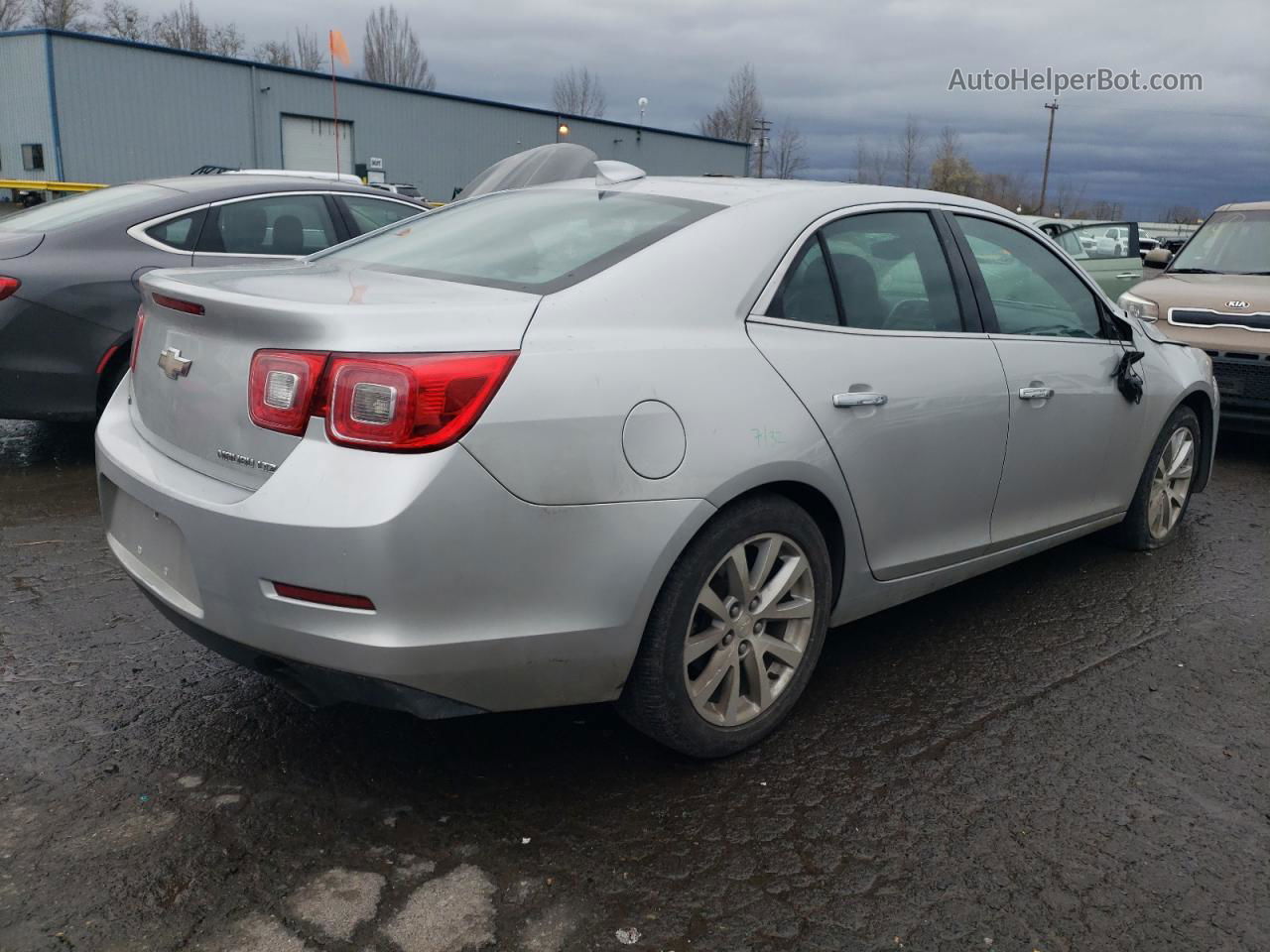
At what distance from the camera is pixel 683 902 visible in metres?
2.39

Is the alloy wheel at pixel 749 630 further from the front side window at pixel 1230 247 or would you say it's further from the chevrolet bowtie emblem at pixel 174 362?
the front side window at pixel 1230 247

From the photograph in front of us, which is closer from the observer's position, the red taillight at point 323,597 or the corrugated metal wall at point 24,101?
the red taillight at point 323,597

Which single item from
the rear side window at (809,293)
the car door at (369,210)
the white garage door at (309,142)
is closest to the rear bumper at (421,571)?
the rear side window at (809,293)

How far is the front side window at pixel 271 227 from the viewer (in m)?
6.06

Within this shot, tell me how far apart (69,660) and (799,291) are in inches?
A: 99.5

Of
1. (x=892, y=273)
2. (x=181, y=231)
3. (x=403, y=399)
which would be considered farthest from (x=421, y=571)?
(x=181, y=231)

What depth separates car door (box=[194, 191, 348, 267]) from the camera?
602 centimetres

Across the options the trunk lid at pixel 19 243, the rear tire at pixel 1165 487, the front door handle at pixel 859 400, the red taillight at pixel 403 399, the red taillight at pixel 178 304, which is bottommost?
the rear tire at pixel 1165 487

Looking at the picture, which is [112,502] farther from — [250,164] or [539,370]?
[250,164]

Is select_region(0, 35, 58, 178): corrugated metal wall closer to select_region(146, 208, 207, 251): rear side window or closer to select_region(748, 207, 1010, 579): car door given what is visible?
select_region(146, 208, 207, 251): rear side window

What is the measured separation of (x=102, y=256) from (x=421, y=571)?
13.4 ft

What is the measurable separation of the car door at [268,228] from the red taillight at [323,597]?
4.08 metres

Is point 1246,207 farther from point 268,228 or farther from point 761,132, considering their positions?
point 761,132

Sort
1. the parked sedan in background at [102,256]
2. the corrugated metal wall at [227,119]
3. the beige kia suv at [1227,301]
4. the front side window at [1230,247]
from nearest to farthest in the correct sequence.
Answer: the parked sedan in background at [102,256] → the beige kia suv at [1227,301] → the front side window at [1230,247] → the corrugated metal wall at [227,119]
